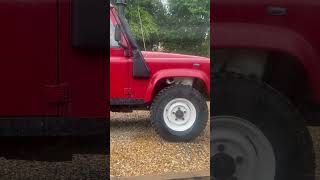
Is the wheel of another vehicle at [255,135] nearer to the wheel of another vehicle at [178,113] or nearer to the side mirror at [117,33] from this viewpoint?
the wheel of another vehicle at [178,113]

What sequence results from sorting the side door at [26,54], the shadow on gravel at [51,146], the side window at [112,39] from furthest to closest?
the shadow on gravel at [51,146], the side door at [26,54], the side window at [112,39]

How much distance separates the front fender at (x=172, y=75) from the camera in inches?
99.4

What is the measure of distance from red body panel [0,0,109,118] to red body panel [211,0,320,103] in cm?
63

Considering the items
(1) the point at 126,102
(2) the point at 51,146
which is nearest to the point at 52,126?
(2) the point at 51,146

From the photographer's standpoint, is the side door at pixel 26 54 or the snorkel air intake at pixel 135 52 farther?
the side door at pixel 26 54

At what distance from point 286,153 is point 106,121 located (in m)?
0.93

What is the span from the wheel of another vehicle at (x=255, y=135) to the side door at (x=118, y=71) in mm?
407

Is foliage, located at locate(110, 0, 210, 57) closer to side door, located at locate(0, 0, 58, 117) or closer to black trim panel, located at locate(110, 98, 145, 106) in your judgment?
black trim panel, located at locate(110, 98, 145, 106)

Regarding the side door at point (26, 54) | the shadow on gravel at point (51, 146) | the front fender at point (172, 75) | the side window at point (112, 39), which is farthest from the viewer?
the shadow on gravel at point (51, 146)

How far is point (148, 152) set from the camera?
2.56 metres

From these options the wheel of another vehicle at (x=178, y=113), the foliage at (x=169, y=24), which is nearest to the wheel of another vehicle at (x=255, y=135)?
the wheel of another vehicle at (x=178, y=113)

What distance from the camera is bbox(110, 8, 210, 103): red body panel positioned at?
8.31ft

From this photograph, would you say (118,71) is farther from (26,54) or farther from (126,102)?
(26,54)

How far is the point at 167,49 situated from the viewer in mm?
2557
